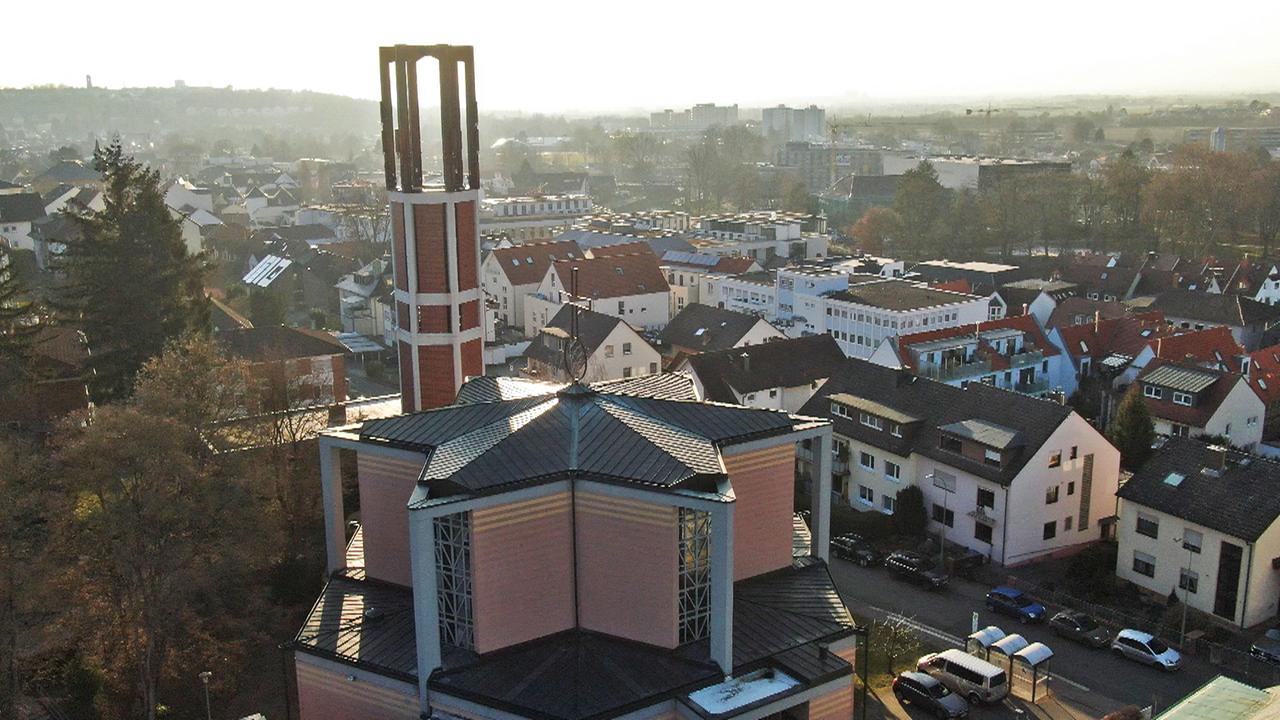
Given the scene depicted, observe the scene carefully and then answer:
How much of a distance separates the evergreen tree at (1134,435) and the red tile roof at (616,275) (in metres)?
27.0

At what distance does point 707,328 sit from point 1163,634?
2527cm

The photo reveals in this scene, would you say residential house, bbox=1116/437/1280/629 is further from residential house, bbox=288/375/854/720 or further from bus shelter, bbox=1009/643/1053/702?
residential house, bbox=288/375/854/720

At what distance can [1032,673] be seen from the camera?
75.6 feet

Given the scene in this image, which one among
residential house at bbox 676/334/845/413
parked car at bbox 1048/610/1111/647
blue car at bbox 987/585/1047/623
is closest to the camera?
parked car at bbox 1048/610/1111/647

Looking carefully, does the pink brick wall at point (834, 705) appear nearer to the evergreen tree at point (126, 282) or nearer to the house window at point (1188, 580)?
the house window at point (1188, 580)

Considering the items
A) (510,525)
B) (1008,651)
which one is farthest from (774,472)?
(1008,651)

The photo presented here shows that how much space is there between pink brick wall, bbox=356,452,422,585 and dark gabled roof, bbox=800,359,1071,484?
710 inches

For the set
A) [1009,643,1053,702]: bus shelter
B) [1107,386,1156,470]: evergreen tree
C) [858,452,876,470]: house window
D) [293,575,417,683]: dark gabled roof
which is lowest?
[1009,643,1053,702]: bus shelter

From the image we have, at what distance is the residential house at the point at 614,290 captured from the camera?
181ft

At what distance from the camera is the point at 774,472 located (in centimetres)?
1708

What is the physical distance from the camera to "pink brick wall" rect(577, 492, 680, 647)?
14.9 m

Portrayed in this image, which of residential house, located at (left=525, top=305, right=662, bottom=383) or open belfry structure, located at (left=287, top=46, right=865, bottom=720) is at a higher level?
open belfry structure, located at (left=287, top=46, right=865, bottom=720)

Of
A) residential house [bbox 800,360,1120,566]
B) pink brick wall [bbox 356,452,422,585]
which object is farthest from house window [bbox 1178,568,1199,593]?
pink brick wall [bbox 356,452,422,585]

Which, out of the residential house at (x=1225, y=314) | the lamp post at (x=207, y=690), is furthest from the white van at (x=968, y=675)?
the residential house at (x=1225, y=314)
